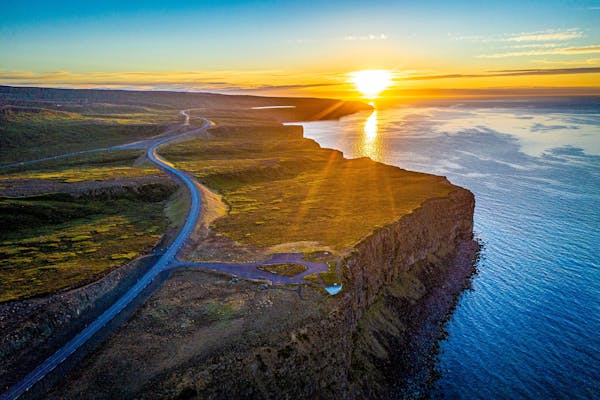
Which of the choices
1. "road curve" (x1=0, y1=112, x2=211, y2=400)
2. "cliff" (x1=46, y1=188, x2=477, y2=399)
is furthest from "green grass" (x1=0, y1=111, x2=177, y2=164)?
"cliff" (x1=46, y1=188, x2=477, y2=399)

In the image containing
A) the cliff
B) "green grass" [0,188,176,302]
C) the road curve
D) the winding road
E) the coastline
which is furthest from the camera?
"green grass" [0,188,176,302]

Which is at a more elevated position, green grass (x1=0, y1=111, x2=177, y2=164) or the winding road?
green grass (x1=0, y1=111, x2=177, y2=164)

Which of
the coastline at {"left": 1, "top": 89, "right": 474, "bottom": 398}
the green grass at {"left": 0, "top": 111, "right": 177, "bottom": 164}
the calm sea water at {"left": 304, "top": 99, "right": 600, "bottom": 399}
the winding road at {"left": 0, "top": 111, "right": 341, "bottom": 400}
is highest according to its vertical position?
the green grass at {"left": 0, "top": 111, "right": 177, "bottom": 164}

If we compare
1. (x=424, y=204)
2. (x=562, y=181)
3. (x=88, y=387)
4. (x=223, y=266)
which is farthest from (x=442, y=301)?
(x=562, y=181)

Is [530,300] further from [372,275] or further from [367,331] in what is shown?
[367,331]

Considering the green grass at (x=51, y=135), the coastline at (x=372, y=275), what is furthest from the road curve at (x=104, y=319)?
the green grass at (x=51, y=135)

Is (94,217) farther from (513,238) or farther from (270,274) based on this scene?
(513,238)

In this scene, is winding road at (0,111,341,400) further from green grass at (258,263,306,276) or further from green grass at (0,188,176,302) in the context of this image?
green grass at (0,188,176,302)
